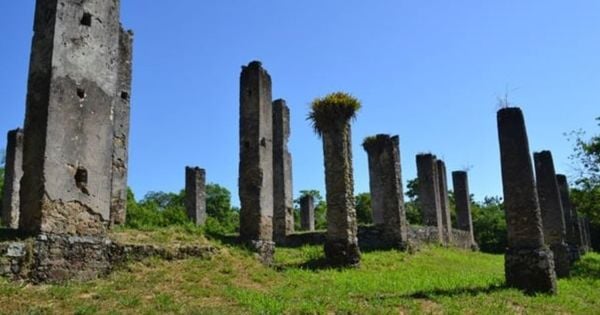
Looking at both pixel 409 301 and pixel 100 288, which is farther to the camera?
pixel 409 301

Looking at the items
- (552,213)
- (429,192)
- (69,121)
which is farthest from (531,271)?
(429,192)

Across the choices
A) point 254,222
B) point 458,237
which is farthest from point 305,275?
point 458,237

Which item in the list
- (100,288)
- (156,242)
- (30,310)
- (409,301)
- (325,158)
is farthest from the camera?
(325,158)

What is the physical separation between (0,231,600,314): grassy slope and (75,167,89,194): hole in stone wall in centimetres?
207

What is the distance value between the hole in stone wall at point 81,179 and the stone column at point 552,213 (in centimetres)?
1641

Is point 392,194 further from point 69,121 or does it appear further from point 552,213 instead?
point 69,121

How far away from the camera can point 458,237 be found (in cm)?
3169

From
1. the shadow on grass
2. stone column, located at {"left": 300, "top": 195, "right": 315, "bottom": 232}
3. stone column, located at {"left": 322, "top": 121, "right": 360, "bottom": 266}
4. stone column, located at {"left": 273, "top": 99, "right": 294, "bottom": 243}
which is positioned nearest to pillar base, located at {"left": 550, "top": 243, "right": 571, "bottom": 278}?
the shadow on grass

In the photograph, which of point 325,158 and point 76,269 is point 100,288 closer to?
point 76,269

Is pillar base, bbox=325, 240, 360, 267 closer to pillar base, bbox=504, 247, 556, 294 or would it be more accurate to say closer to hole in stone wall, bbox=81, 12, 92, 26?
pillar base, bbox=504, 247, 556, 294

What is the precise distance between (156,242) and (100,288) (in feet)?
11.0

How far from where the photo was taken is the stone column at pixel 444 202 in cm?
3016

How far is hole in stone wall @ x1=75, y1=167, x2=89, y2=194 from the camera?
12.1m

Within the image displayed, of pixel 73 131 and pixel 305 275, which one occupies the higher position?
pixel 73 131
